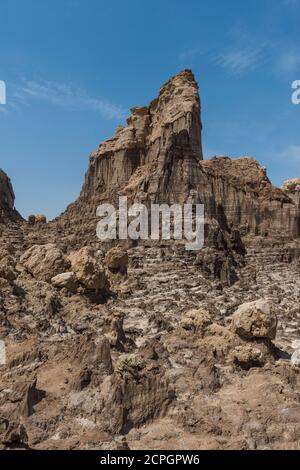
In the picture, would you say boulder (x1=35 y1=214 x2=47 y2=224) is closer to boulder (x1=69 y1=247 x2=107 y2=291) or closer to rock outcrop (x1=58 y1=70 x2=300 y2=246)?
rock outcrop (x1=58 y1=70 x2=300 y2=246)

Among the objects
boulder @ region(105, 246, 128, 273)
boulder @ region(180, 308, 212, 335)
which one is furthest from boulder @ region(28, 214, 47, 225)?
boulder @ region(180, 308, 212, 335)

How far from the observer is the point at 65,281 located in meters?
40.9

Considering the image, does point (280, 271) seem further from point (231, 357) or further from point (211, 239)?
point (231, 357)

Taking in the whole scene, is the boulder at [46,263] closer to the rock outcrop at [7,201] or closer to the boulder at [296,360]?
the boulder at [296,360]

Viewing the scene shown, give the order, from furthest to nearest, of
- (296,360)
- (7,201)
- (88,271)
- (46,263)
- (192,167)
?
(7,201)
(192,167)
(46,263)
(88,271)
(296,360)

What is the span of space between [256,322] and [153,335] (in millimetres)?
7996

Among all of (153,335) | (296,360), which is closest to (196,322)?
(153,335)

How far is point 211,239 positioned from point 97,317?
25.3 meters

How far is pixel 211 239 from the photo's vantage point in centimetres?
5797

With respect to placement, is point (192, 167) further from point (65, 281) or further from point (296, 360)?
point (296, 360)

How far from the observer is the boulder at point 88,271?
4144 centimetres

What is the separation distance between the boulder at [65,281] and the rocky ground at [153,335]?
0.36 feet

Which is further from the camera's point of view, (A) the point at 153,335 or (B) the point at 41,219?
(B) the point at 41,219
